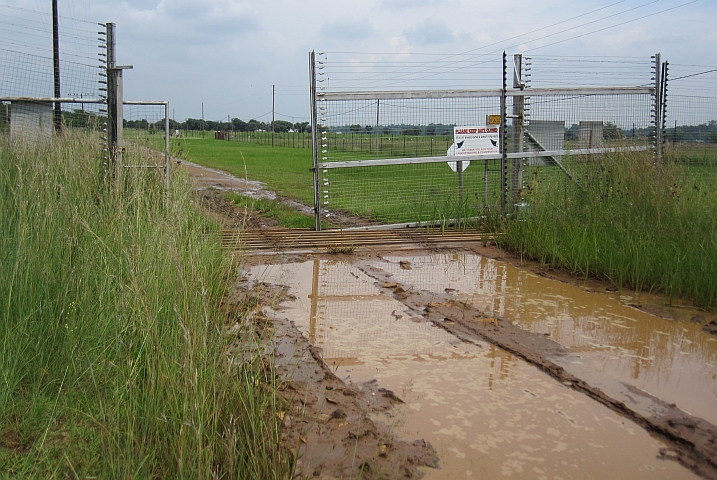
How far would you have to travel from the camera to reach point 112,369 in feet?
13.2

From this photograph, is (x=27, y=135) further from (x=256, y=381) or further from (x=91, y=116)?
(x=256, y=381)

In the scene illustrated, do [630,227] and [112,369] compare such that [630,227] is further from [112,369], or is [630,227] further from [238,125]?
[238,125]

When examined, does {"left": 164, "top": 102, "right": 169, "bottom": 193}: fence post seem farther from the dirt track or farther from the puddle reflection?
the dirt track

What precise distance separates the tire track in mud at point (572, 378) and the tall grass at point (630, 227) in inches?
79.5

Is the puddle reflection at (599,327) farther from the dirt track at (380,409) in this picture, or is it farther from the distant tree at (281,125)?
the distant tree at (281,125)

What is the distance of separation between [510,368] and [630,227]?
402cm

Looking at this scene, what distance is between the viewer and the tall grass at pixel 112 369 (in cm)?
326

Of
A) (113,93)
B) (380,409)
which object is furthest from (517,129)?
(380,409)

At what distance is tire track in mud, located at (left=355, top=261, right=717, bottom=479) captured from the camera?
13.1 feet

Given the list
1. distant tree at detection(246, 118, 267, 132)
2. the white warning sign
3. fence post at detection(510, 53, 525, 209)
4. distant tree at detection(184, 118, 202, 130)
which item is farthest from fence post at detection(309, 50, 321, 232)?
distant tree at detection(246, 118, 267, 132)

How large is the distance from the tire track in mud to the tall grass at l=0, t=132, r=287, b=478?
224 cm

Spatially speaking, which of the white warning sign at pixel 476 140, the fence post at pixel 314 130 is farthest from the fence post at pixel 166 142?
the white warning sign at pixel 476 140

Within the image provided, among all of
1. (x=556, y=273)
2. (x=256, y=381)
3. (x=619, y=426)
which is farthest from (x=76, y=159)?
(x=619, y=426)

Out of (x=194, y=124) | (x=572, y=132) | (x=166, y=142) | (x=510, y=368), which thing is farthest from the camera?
(x=194, y=124)
